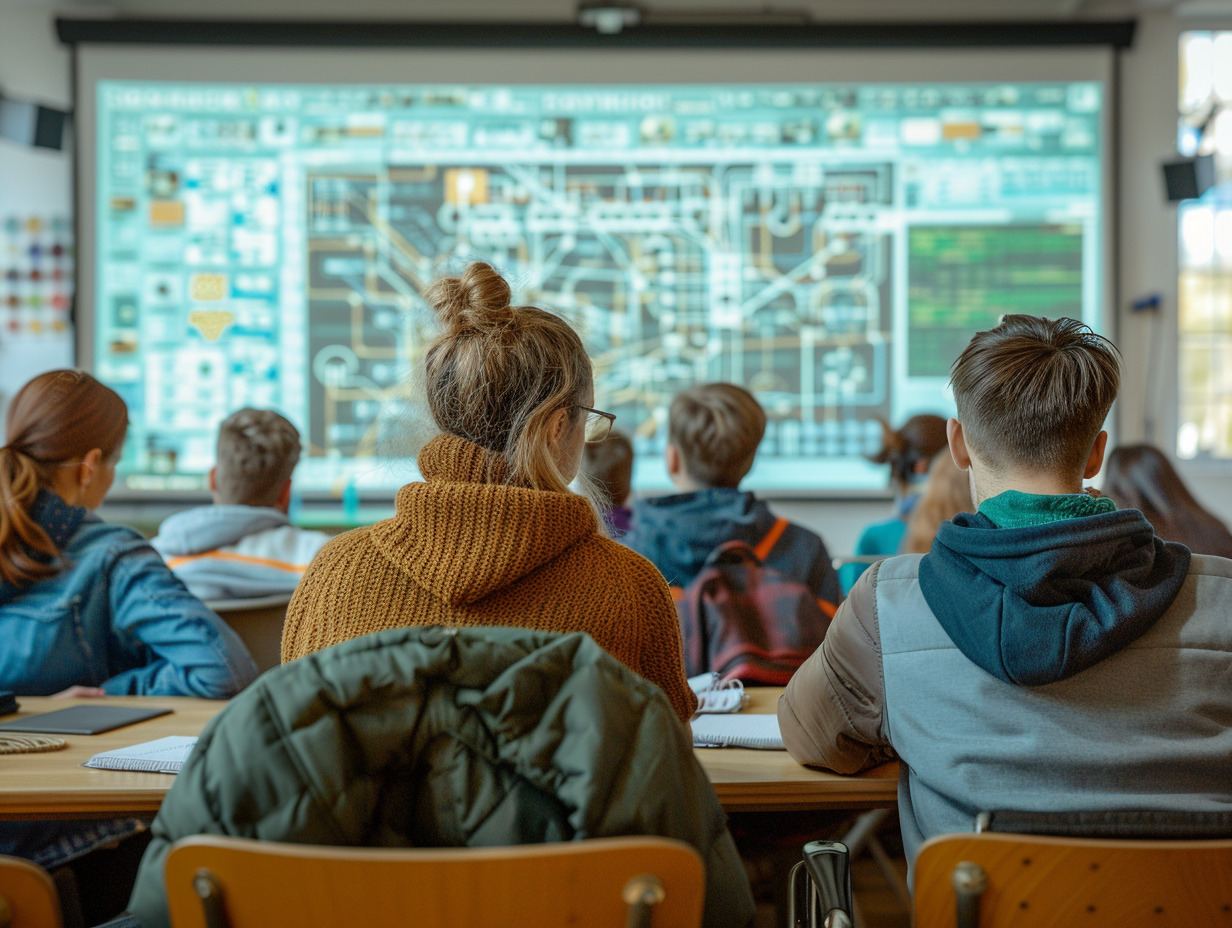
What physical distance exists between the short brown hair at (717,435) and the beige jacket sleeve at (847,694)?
89 cm

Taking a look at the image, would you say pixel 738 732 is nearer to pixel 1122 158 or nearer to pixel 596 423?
pixel 596 423

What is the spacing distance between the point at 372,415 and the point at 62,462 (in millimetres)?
2182

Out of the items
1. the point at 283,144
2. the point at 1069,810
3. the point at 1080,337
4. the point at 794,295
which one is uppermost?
the point at 283,144

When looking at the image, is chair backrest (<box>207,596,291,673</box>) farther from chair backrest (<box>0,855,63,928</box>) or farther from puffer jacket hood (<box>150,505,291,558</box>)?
chair backrest (<box>0,855,63,928</box>)

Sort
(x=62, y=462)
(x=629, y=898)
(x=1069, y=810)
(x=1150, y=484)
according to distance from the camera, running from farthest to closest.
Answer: (x=1150, y=484) < (x=62, y=462) < (x=1069, y=810) < (x=629, y=898)

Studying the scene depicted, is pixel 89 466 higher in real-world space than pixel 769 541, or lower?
higher

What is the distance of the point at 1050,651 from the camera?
1.03 m

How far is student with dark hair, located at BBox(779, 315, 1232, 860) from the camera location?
40.7 inches

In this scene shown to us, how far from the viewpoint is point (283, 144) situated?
3873 mm

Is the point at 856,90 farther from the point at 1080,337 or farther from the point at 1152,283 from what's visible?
the point at 1080,337

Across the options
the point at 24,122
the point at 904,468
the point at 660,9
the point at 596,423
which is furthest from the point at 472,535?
the point at 660,9

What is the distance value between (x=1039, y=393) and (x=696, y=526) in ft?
2.87

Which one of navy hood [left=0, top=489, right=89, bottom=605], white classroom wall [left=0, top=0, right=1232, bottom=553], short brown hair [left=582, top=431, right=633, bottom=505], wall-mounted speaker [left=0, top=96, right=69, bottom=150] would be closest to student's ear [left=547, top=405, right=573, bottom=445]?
navy hood [left=0, top=489, right=89, bottom=605]

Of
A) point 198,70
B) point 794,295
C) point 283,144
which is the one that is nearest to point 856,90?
point 794,295
